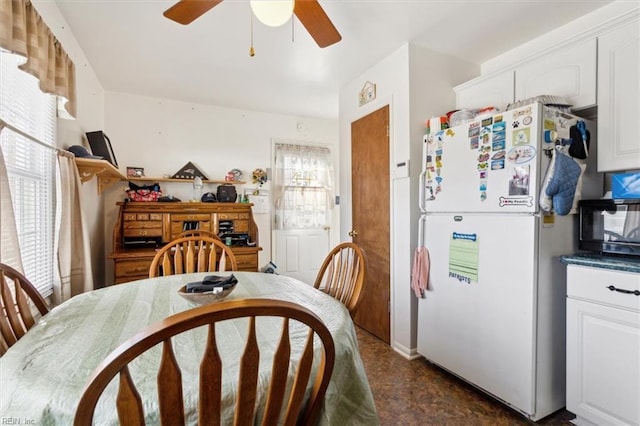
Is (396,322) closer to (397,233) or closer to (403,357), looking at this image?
(403,357)

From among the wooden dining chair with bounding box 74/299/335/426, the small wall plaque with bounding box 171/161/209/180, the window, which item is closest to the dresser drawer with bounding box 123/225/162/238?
the small wall plaque with bounding box 171/161/209/180

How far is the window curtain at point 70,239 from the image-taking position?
5.87ft

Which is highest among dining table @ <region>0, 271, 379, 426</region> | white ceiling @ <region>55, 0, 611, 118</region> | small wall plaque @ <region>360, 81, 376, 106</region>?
white ceiling @ <region>55, 0, 611, 118</region>

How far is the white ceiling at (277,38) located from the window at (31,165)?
66cm

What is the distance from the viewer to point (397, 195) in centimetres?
237

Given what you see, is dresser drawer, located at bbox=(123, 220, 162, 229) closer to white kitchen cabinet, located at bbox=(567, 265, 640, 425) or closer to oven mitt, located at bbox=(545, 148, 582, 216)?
oven mitt, located at bbox=(545, 148, 582, 216)

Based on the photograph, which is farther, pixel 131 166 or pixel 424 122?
pixel 131 166

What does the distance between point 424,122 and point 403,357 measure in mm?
1818

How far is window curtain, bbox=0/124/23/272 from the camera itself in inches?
46.1

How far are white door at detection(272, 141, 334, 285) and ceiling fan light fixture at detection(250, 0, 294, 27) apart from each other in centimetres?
266

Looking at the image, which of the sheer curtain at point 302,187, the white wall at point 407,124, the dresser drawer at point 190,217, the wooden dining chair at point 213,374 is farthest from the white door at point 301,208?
the wooden dining chair at point 213,374

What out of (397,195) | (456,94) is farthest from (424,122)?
(397,195)

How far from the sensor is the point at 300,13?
1.45 m

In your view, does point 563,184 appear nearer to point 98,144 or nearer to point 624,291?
point 624,291
